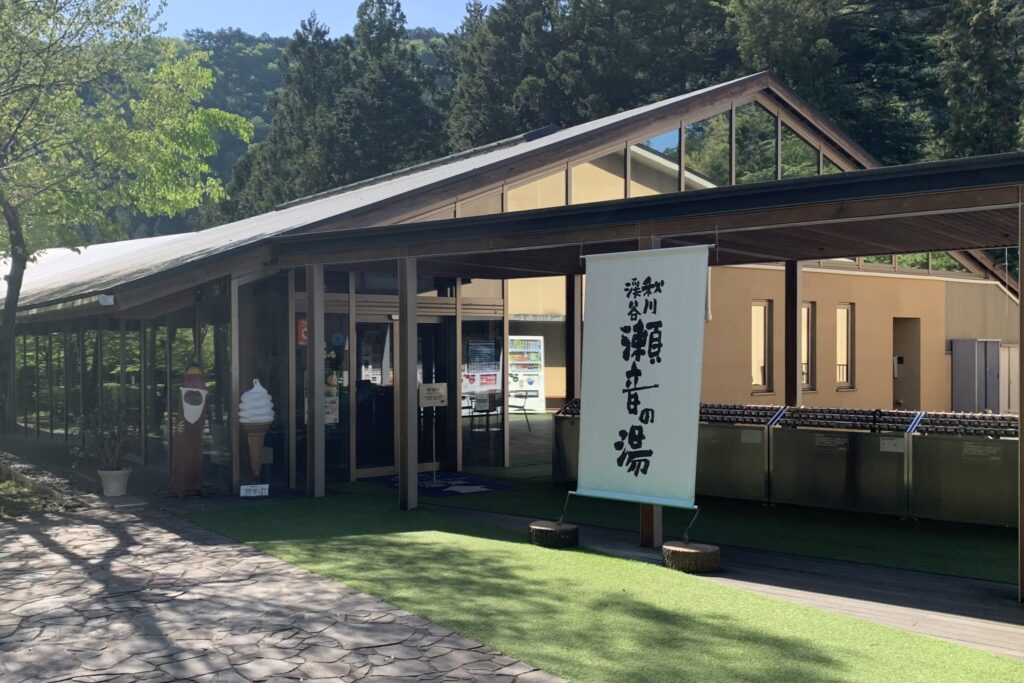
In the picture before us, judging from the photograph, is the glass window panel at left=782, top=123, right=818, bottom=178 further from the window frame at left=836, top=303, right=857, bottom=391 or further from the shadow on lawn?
the shadow on lawn

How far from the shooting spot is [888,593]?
7.62 meters

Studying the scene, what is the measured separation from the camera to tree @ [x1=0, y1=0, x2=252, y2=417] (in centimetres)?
1337

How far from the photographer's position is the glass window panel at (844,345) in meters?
19.5

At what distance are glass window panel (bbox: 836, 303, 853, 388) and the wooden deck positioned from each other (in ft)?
36.4

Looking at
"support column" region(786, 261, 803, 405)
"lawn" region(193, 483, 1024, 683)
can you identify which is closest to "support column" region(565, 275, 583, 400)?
"support column" region(786, 261, 803, 405)

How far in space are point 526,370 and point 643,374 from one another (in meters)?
12.3

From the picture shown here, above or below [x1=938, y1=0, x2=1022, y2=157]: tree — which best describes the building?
below

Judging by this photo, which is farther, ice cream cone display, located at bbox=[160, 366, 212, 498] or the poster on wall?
the poster on wall

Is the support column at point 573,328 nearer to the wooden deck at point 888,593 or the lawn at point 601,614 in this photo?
the lawn at point 601,614

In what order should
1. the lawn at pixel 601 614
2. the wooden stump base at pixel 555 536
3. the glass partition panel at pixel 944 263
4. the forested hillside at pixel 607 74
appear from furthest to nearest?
the forested hillside at pixel 607 74, the glass partition panel at pixel 944 263, the wooden stump base at pixel 555 536, the lawn at pixel 601 614

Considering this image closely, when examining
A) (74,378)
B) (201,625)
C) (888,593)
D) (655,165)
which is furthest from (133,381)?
(888,593)

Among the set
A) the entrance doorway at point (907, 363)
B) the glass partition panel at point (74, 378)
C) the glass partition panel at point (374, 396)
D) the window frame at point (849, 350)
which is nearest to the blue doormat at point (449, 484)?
the glass partition panel at point (374, 396)

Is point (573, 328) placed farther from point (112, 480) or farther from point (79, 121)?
point (79, 121)

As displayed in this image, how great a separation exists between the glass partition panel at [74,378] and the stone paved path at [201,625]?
886cm
